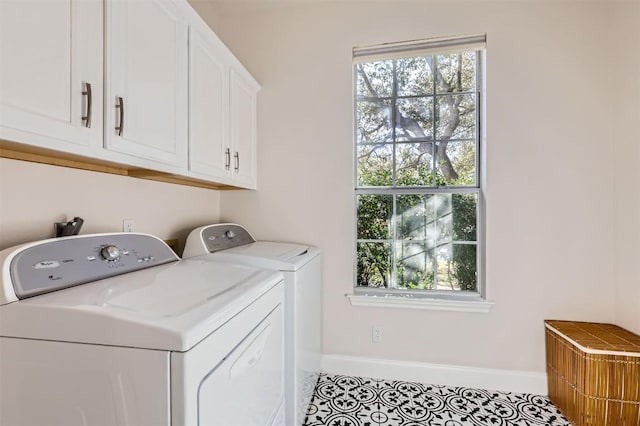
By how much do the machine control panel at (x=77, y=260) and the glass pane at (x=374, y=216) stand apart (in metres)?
1.48

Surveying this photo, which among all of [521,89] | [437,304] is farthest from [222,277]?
[521,89]

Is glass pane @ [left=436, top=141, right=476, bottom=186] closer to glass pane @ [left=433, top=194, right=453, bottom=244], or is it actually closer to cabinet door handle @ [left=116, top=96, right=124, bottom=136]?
glass pane @ [left=433, top=194, right=453, bottom=244]

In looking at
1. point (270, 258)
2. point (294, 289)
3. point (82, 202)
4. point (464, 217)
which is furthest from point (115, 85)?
point (464, 217)

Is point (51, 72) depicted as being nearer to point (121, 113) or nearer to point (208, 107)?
point (121, 113)

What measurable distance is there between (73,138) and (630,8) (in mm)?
2963

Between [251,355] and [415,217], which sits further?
[415,217]

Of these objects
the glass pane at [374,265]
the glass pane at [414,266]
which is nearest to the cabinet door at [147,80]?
the glass pane at [374,265]

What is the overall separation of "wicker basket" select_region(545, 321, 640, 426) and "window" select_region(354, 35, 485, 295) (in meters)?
0.64

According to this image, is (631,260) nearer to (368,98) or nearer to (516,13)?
(516,13)

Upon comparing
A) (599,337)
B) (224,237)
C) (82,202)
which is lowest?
(599,337)

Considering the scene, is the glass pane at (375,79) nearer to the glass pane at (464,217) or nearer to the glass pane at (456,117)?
the glass pane at (456,117)

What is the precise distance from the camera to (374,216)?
2.38 metres

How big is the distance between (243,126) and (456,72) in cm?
164

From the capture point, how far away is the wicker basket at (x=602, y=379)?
1.61 m
